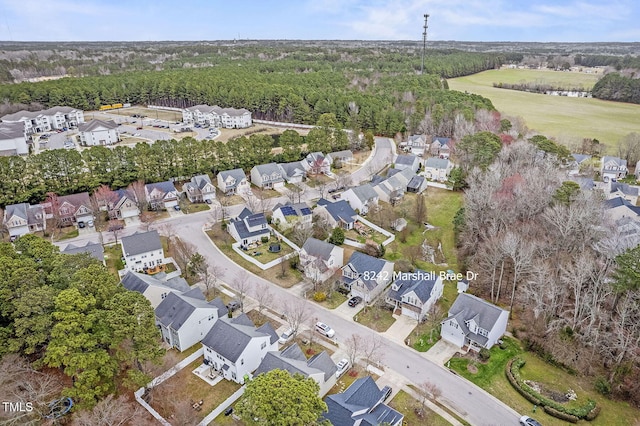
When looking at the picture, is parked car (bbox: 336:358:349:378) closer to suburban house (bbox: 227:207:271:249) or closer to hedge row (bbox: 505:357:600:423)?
hedge row (bbox: 505:357:600:423)

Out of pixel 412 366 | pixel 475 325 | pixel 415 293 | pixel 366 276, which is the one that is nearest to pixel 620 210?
pixel 475 325

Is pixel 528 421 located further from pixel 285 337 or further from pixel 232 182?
pixel 232 182

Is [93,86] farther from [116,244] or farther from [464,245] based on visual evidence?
[464,245]

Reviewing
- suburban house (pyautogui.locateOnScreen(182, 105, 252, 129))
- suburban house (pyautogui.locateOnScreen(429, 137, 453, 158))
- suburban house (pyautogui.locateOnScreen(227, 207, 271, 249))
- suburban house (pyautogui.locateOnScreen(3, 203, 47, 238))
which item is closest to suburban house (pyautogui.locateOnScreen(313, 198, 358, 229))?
suburban house (pyautogui.locateOnScreen(227, 207, 271, 249))

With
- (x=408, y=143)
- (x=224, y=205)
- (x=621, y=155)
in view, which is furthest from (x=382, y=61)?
(x=224, y=205)

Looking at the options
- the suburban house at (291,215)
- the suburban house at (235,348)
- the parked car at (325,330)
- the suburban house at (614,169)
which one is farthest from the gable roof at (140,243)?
the suburban house at (614,169)
